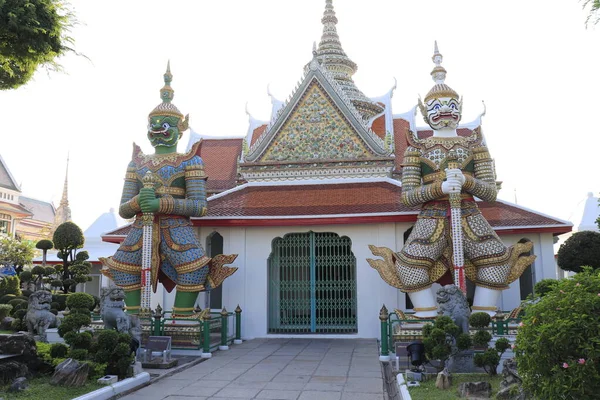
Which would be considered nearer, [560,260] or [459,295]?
[459,295]

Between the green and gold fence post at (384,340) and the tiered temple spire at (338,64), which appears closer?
the green and gold fence post at (384,340)

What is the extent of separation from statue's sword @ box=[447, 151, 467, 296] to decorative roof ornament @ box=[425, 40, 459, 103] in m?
1.45

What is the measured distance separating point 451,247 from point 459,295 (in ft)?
6.04

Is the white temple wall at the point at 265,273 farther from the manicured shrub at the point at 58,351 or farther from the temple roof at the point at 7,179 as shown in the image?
the temple roof at the point at 7,179

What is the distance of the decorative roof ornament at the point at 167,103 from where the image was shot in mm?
10297

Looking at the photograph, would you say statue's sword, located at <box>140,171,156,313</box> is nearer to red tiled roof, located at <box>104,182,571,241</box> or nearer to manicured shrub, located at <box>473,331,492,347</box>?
red tiled roof, located at <box>104,182,571,241</box>

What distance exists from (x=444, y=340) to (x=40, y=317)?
782 cm

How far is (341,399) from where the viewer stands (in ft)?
19.5

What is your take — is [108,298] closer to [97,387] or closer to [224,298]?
[97,387]

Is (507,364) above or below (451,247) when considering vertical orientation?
below

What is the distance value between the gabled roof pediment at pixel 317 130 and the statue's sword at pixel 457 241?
4.21 metres

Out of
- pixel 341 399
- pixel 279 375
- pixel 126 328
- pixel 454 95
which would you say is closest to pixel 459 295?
pixel 341 399

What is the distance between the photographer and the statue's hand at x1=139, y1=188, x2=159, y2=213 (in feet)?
30.4

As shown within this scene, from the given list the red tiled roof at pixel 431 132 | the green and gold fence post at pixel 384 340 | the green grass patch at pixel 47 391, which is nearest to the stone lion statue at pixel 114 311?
the green grass patch at pixel 47 391
